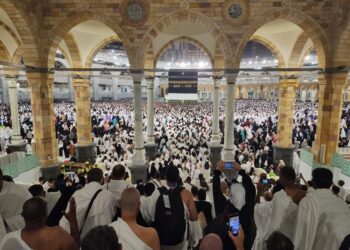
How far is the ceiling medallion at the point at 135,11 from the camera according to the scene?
686 centimetres

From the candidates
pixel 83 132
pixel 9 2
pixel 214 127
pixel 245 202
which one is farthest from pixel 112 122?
pixel 245 202

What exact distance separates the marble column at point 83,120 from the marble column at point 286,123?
7185 mm

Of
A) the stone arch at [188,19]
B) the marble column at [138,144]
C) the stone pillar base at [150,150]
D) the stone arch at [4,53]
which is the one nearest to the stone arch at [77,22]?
the stone arch at [188,19]

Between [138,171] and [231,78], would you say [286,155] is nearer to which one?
[231,78]

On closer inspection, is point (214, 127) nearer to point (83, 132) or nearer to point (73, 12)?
point (83, 132)

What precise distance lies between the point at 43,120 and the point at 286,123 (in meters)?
8.34

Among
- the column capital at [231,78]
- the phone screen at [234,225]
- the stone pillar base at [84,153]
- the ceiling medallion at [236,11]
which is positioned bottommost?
the stone pillar base at [84,153]

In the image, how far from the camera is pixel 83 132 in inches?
400

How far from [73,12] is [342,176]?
26.7ft

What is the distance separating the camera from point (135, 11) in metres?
6.91

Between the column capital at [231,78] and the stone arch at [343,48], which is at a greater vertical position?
the stone arch at [343,48]

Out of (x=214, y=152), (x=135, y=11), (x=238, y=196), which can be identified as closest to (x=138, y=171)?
(x=214, y=152)

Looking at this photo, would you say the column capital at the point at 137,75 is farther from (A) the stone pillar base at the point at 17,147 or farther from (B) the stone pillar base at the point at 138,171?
(A) the stone pillar base at the point at 17,147

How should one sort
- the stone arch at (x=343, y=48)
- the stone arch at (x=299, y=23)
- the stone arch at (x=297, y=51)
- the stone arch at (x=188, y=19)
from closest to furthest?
the stone arch at (x=343, y=48) → the stone arch at (x=299, y=23) → the stone arch at (x=188, y=19) → the stone arch at (x=297, y=51)
